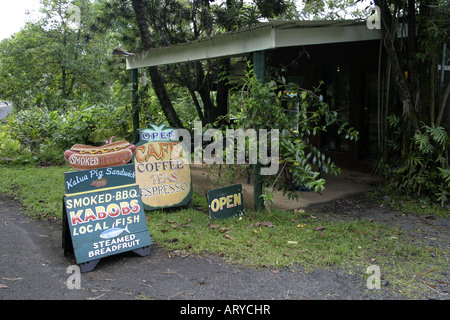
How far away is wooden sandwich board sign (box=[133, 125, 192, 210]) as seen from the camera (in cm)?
596

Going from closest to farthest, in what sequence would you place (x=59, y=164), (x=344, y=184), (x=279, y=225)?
(x=279, y=225)
(x=344, y=184)
(x=59, y=164)

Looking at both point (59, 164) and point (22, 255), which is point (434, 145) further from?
point (59, 164)

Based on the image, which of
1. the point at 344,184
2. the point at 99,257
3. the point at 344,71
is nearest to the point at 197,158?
the point at 99,257

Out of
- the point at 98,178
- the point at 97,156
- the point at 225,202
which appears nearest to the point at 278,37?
the point at 225,202

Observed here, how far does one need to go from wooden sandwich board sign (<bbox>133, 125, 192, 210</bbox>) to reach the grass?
0.75ft

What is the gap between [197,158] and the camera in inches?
236

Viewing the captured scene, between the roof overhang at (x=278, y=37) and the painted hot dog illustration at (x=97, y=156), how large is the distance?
2.31 metres

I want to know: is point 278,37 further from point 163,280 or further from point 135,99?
point 135,99

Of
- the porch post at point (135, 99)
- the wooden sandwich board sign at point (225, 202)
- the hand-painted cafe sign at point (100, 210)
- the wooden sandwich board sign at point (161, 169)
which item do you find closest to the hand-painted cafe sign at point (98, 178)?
the hand-painted cafe sign at point (100, 210)

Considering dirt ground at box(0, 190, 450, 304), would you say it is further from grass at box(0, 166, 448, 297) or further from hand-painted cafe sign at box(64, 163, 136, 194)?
hand-painted cafe sign at box(64, 163, 136, 194)

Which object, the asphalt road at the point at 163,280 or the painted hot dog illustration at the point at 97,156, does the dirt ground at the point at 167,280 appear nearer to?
the asphalt road at the point at 163,280

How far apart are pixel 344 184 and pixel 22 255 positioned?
217 inches

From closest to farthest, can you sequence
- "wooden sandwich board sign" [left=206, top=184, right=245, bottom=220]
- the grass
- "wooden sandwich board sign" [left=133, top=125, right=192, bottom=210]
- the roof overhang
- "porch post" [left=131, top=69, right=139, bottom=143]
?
1. the grass
2. the roof overhang
3. "wooden sandwich board sign" [left=206, top=184, right=245, bottom=220]
4. "wooden sandwich board sign" [left=133, top=125, right=192, bottom=210]
5. "porch post" [left=131, top=69, right=139, bottom=143]

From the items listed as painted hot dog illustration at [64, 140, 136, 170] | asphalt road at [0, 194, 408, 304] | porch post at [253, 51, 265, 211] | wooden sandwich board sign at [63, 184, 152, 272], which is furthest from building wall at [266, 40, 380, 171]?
asphalt road at [0, 194, 408, 304]
